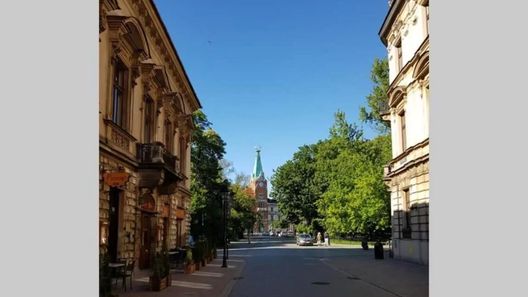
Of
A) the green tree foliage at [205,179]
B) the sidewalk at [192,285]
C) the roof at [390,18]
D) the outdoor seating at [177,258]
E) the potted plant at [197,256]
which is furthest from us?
the green tree foliage at [205,179]

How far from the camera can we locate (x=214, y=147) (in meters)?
51.7

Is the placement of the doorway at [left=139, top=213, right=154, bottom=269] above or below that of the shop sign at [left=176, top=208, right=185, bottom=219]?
below

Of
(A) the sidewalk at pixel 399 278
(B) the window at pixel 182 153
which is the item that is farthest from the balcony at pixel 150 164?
(B) the window at pixel 182 153

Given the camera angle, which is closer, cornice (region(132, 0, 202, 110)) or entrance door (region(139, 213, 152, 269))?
cornice (region(132, 0, 202, 110))

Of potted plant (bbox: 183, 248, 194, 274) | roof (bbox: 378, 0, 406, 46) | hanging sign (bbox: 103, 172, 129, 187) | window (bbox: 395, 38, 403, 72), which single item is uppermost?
Result: roof (bbox: 378, 0, 406, 46)

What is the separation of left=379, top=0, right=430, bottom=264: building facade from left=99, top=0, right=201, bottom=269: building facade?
11.2m

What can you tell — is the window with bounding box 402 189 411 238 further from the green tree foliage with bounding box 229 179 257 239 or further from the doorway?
the green tree foliage with bounding box 229 179 257 239

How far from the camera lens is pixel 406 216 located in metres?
27.2

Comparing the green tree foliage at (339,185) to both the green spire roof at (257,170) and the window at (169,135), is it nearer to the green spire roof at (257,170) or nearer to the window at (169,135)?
the window at (169,135)

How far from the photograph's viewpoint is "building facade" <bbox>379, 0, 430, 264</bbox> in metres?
23.1

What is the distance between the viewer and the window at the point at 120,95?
1734cm

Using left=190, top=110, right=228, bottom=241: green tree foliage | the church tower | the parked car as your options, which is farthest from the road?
the church tower

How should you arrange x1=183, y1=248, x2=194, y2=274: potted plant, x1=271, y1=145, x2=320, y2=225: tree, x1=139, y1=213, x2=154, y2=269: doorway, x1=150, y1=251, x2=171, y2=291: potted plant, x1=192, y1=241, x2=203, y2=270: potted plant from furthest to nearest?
x1=271, y1=145, x2=320, y2=225: tree
x1=192, y1=241, x2=203, y2=270: potted plant
x1=139, y1=213, x2=154, y2=269: doorway
x1=183, y1=248, x2=194, y2=274: potted plant
x1=150, y1=251, x2=171, y2=291: potted plant

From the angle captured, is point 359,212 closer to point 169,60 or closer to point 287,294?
point 169,60
